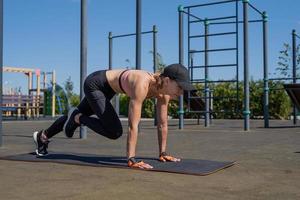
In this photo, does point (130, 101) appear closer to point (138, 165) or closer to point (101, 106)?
point (101, 106)

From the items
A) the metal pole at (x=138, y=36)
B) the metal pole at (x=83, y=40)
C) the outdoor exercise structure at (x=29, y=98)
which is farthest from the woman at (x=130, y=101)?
the outdoor exercise structure at (x=29, y=98)

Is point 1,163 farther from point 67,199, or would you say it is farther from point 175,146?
point 175,146

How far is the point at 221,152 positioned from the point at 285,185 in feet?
7.81

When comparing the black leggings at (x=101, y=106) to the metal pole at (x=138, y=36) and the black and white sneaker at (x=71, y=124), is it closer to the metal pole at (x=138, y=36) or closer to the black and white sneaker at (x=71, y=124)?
the black and white sneaker at (x=71, y=124)

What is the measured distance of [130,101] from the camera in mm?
4273

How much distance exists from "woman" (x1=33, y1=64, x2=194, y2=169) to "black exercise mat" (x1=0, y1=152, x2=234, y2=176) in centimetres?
15

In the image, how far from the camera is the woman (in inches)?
167

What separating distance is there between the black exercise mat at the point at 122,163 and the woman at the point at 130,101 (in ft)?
0.49

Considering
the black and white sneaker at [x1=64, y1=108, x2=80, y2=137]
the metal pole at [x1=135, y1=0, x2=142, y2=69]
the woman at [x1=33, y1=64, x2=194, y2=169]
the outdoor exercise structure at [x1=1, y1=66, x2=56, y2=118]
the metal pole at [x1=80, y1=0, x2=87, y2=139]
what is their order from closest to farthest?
the woman at [x1=33, y1=64, x2=194, y2=169] < the black and white sneaker at [x1=64, y1=108, x2=80, y2=137] < the metal pole at [x1=80, y1=0, x2=87, y2=139] < the metal pole at [x1=135, y1=0, x2=142, y2=69] < the outdoor exercise structure at [x1=1, y1=66, x2=56, y2=118]

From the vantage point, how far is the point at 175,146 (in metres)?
6.65

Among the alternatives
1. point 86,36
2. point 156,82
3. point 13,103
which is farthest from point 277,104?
point 156,82

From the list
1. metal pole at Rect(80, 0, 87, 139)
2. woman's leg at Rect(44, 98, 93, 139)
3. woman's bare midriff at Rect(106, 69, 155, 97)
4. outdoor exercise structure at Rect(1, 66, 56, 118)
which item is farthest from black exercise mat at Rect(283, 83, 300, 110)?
outdoor exercise structure at Rect(1, 66, 56, 118)

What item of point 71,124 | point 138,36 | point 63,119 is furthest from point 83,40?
point 71,124

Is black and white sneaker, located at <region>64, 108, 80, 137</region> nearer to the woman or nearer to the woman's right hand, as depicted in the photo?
the woman
